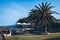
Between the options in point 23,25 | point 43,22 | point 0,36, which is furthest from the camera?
point 23,25

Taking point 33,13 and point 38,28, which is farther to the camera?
point 38,28

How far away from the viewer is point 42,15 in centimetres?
4862

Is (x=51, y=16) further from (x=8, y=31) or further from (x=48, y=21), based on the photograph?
(x=8, y=31)

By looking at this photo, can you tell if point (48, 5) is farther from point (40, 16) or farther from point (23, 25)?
point (23, 25)

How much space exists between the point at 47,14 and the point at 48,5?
242 cm

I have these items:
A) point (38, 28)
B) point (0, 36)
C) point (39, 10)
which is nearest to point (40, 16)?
point (39, 10)

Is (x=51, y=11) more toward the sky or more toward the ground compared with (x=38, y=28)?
more toward the sky

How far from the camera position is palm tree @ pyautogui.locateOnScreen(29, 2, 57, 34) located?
4800cm

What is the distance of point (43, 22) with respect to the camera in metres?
47.8

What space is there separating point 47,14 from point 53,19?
6.36 feet

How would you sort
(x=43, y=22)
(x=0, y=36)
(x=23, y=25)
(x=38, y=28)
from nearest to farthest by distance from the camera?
(x=0, y=36), (x=43, y=22), (x=38, y=28), (x=23, y=25)

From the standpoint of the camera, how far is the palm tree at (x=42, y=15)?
157 ft

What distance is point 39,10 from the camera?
162 feet

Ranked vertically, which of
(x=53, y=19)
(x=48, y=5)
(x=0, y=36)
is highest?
(x=48, y=5)
